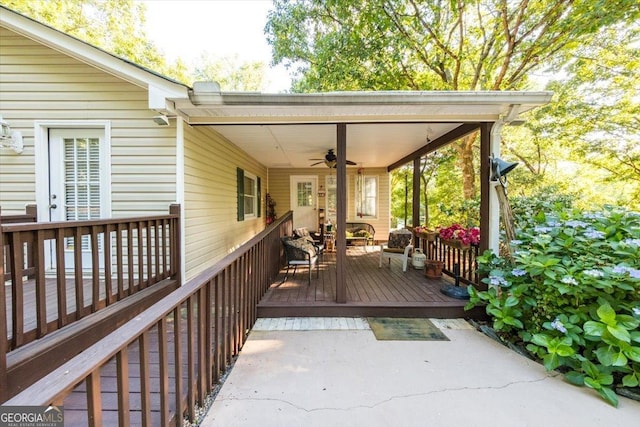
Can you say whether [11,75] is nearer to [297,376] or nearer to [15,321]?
[15,321]

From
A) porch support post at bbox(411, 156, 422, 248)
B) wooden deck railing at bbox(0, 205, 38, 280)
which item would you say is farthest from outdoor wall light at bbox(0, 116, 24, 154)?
porch support post at bbox(411, 156, 422, 248)

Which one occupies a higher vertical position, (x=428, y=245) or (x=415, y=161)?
(x=415, y=161)

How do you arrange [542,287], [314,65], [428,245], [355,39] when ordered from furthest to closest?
[314,65] → [355,39] → [428,245] → [542,287]

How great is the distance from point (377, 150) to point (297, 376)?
4559mm

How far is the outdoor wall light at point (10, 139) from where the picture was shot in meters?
3.26

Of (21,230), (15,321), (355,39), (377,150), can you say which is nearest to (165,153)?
(21,230)

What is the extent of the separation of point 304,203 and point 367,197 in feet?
6.59

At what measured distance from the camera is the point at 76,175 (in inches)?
135

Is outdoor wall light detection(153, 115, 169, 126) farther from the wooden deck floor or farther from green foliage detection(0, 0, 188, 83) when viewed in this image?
green foliage detection(0, 0, 188, 83)

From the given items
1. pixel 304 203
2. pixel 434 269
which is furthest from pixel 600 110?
pixel 304 203

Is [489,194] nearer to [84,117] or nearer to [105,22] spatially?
[84,117]

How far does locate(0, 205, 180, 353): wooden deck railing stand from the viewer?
63.9 inches

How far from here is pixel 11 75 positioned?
131 inches

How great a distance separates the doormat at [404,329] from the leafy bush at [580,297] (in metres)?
0.63
